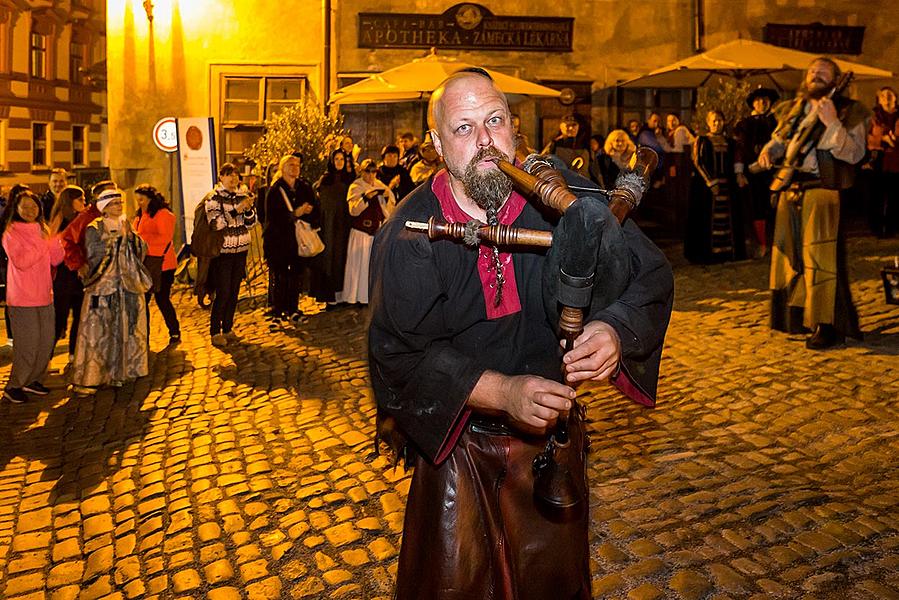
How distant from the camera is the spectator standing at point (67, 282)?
1111 centimetres

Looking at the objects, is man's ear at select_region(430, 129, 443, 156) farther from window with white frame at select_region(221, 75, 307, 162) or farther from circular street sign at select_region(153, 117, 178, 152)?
window with white frame at select_region(221, 75, 307, 162)

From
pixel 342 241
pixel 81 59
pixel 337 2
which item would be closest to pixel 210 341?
pixel 342 241

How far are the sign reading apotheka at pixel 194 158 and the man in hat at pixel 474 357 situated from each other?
13.8 metres

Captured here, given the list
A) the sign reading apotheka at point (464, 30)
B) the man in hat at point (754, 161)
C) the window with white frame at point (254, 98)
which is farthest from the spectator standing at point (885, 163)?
the window with white frame at point (254, 98)

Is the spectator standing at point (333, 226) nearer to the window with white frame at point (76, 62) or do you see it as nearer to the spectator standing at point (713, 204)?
the spectator standing at point (713, 204)

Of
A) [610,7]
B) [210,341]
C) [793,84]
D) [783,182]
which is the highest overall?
[610,7]

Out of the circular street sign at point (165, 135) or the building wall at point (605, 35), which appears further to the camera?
the building wall at point (605, 35)

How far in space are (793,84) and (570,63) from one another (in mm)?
4383

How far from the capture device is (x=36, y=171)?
118ft

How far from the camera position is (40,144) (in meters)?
37.6

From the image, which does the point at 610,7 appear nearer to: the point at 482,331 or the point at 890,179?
the point at 890,179

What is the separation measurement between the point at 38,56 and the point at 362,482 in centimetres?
3565

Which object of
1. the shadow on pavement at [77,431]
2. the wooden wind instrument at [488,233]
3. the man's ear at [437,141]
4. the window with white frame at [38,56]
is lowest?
the shadow on pavement at [77,431]

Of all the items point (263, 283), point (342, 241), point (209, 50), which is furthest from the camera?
point (209, 50)
